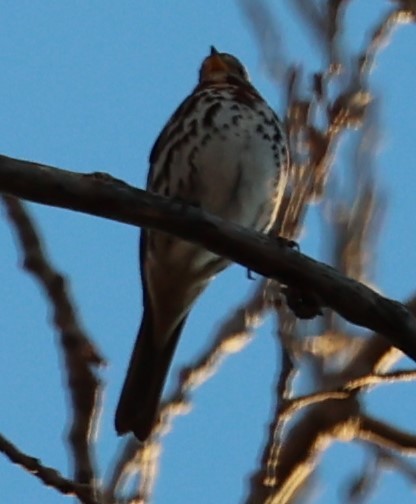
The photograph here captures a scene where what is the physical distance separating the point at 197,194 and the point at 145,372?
0.69 m

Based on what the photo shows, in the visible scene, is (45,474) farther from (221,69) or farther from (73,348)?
(221,69)

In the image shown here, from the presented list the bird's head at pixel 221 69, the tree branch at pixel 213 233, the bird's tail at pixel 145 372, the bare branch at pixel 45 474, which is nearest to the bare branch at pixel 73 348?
the bare branch at pixel 45 474

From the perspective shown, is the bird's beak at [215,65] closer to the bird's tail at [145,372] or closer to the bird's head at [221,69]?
the bird's head at [221,69]

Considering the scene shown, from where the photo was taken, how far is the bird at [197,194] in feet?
14.4

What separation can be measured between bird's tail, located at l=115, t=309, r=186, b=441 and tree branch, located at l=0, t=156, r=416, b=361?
1488mm

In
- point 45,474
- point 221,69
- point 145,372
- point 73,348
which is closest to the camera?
point 45,474

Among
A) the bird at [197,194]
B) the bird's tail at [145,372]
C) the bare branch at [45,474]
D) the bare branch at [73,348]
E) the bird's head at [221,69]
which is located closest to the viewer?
the bare branch at [45,474]

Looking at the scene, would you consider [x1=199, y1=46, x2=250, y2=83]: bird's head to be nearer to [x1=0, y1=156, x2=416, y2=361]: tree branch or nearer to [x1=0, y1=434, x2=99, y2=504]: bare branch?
[x1=0, y1=156, x2=416, y2=361]: tree branch

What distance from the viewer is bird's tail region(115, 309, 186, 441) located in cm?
412

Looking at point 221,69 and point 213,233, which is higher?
point 221,69

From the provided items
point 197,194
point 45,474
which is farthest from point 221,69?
point 45,474

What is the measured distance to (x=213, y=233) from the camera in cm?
262

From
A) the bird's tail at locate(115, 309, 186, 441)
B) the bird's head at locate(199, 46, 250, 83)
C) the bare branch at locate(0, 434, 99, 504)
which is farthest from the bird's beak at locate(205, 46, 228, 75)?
the bare branch at locate(0, 434, 99, 504)

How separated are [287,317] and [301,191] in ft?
1.06
